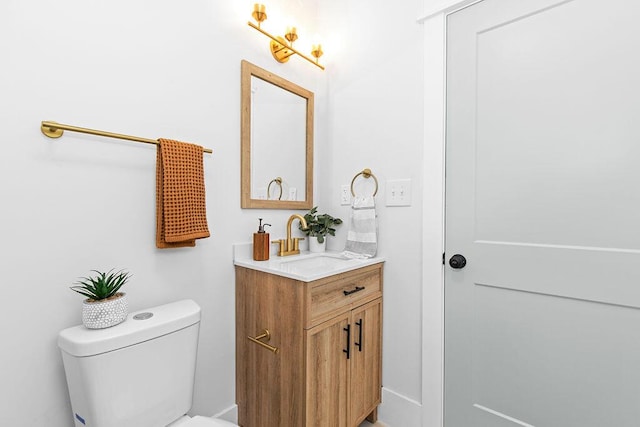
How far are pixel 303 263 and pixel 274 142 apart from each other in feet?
2.24

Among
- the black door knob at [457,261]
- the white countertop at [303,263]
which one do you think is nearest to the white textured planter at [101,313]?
the white countertop at [303,263]

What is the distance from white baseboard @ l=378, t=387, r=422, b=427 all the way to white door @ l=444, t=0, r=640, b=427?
0.17 metres

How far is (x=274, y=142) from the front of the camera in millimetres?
1684

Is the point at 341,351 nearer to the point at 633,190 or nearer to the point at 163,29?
the point at 633,190

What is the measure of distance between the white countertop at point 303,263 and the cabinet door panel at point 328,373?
216mm

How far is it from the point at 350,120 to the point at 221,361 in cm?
144

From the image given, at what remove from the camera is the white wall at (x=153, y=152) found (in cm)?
93

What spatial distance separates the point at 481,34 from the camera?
1319 mm

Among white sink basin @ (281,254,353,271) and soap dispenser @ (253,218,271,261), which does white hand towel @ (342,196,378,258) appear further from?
soap dispenser @ (253,218,271,261)

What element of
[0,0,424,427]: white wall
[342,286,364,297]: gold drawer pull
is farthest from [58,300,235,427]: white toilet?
[342,286,364,297]: gold drawer pull

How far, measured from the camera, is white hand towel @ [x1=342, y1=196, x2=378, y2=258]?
5.30ft

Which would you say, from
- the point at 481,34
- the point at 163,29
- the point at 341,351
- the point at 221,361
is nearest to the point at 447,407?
the point at 341,351

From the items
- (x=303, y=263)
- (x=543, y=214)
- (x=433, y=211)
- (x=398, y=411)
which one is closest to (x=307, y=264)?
(x=303, y=263)

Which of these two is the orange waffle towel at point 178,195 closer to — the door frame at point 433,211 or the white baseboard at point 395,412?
the white baseboard at point 395,412
